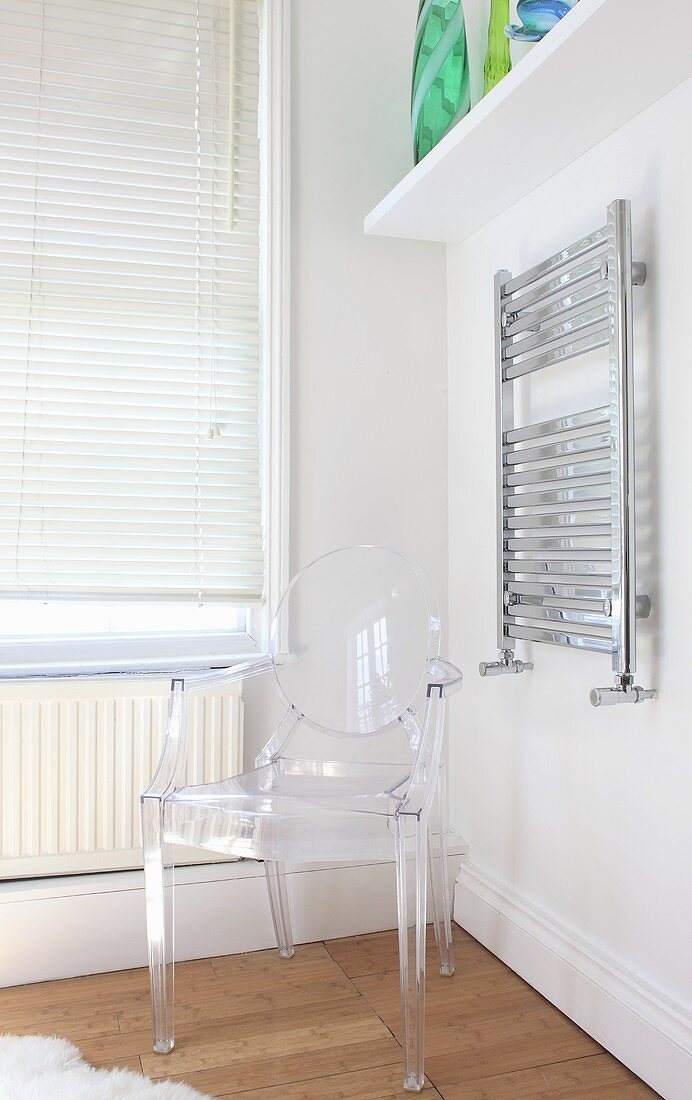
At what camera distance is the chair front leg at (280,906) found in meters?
2.00

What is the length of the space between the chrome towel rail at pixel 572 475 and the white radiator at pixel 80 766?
0.72 metres

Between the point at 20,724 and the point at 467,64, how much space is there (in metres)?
1.73

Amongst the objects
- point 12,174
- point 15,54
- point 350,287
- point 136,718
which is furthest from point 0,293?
point 136,718

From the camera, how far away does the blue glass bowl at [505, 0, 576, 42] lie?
5.28 feet

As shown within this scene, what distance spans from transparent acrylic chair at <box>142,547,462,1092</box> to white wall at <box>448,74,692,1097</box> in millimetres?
182

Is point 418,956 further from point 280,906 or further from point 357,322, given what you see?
point 357,322

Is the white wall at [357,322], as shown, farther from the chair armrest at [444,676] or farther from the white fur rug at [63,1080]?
the white fur rug at [63,1080]

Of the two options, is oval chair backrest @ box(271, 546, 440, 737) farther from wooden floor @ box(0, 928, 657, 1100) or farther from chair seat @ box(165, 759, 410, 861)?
wooden floor @ box(0, 928, 657, 1100)

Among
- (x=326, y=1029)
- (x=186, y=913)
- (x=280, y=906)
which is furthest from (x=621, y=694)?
(x=186, y=913)

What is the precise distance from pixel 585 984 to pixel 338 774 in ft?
1.99

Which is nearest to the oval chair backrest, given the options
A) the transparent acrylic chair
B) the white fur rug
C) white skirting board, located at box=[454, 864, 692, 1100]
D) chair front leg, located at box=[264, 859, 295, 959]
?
the transparent acrylic chair

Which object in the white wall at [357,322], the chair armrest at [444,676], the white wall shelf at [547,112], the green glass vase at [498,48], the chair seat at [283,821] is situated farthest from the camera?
the white wall at [357,322]

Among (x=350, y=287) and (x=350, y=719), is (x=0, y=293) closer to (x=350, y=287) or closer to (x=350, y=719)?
(x=350, y=287)

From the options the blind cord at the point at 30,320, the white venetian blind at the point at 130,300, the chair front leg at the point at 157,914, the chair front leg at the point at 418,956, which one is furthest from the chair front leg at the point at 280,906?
the blind cord at the point at 30,320
